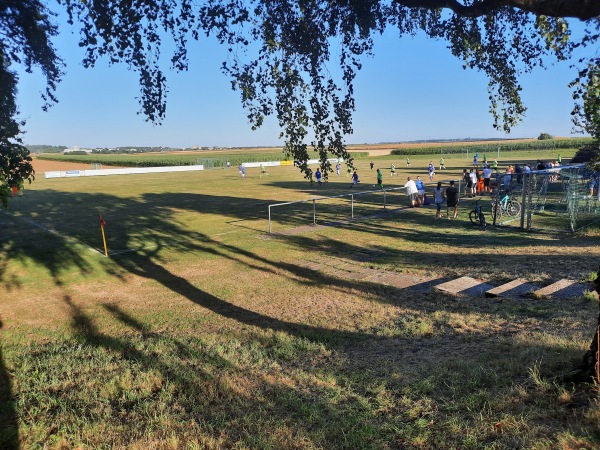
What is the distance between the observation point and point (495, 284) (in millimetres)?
8711

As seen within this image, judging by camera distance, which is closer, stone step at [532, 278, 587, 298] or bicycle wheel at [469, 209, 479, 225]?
stone step at [532, 278, 587, 298]

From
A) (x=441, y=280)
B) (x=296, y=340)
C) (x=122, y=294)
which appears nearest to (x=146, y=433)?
(x=296, y=340)

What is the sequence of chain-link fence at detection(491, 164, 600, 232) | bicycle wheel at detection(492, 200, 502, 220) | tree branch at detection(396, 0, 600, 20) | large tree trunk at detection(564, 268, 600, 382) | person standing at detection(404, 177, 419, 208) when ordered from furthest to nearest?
person standing at detection(404, 177, 419, 208) → bicycle wheel at detection(492, 200, 502, 220) → chain-link fence at detection(491, 164, 600, 232) → tree branch at detection(396, 0, 600, 20) → large tree trunk at detection(564, 268, 600, 382)

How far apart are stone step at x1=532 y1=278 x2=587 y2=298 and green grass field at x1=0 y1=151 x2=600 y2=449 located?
1.29ft

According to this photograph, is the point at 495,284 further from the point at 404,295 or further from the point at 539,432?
the point at 539,432

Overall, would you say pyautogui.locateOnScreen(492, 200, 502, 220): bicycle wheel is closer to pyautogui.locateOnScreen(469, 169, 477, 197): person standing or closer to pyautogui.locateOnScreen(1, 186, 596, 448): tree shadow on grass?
pyautogui.locateOnScreen(1, 186, 596, 448): tree shadow on grass

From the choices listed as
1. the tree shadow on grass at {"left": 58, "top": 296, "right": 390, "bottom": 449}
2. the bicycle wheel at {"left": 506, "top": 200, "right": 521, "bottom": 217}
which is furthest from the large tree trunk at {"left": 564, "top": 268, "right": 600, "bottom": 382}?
the bicycle wheel at {"left": 506, "top": 200, "right": 521, "bottom": 217}

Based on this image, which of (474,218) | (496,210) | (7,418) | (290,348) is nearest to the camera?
(7,418)

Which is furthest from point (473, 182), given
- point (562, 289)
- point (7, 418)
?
point (7, 418)

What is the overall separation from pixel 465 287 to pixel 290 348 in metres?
4.54

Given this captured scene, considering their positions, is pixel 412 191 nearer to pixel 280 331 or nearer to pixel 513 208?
pixel 513 208

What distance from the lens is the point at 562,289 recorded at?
7.73 metres

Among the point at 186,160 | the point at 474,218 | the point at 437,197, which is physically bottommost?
the point at 474,218

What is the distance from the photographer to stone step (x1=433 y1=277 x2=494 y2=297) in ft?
27.1
